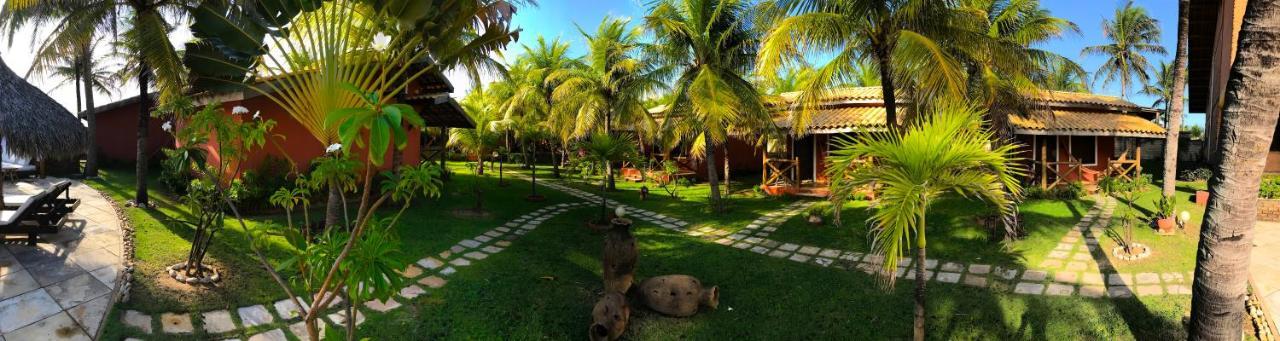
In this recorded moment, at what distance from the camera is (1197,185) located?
1514 cm

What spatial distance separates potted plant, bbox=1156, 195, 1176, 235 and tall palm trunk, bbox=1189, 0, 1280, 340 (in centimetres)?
547

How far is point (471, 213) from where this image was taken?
1080 cm

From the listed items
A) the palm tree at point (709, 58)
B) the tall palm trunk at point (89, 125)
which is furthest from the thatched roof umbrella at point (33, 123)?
the palm tree at point (709, 58)

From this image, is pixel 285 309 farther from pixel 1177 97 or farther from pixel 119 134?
pixel 119 134

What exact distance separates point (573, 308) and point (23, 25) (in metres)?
13.8

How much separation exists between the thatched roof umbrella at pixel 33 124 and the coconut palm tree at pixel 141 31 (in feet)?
3.69

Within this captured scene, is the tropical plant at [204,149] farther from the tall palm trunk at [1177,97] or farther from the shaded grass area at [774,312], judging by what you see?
the tall palm trunk at [1177,97]

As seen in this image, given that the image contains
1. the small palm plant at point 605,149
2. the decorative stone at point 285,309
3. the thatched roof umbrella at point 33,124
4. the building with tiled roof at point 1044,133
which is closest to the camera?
the decorative stone at point 285,309

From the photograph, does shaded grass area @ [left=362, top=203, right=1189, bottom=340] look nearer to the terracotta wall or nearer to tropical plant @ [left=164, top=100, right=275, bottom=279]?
tropical plant @ [left=164, top=100, right=275, bottom=279]

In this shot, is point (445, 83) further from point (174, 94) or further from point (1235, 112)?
point (1235, 112)

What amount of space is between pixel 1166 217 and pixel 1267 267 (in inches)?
79.6

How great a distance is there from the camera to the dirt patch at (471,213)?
34.5 ft

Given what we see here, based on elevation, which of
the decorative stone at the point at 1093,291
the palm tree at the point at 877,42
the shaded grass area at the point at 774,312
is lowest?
the shaded grass area at the point at 774,312

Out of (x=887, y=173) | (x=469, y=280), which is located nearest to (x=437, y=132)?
(x=469, y=280)
